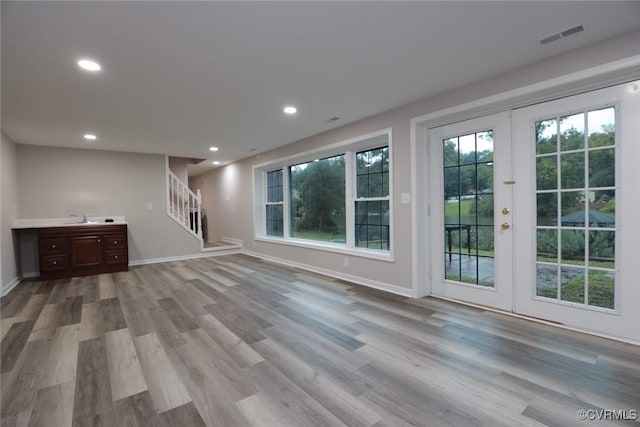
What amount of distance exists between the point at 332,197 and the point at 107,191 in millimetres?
4677

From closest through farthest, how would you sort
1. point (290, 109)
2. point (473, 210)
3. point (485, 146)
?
point (485, 146), point (473, 210), point (290, 109)

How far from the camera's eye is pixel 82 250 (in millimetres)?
5238

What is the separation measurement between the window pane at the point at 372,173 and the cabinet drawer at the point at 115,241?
14.8ft

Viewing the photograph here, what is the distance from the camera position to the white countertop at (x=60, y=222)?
5.13 m

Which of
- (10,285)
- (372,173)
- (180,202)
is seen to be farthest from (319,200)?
(10,285)

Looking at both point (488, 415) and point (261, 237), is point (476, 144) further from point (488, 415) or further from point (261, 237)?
point (261, 237)

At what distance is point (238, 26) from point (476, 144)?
2.66 meters

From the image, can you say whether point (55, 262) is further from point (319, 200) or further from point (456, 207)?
point (456, 207)

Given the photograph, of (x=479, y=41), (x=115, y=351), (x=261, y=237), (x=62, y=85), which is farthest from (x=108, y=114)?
(x=479, y=41)

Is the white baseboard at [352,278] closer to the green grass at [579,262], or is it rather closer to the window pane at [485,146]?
the green grass at [579,262]

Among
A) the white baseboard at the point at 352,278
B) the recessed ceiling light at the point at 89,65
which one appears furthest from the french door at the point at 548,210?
the recessed ceiling light at the point at 89,65

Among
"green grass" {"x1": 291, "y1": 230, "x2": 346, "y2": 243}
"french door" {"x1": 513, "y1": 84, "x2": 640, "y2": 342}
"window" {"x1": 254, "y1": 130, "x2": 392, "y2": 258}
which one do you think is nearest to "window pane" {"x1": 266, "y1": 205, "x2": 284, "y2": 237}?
"window" {"x1": 254, "y1": 130, "x2": 392, "y2": 258}

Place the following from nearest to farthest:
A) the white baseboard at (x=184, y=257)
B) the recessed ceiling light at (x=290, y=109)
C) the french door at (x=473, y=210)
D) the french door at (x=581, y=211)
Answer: the french door at (x=581, y=211)
the french door at (x=473, y=210)
the recessed ceiling light at (x=290, y=109)
the white baseboard at (x=184, y=257)

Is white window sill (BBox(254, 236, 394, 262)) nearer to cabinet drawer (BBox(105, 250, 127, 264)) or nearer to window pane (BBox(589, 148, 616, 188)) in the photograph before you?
window pane (BBox(589, 148, 616, 188))
